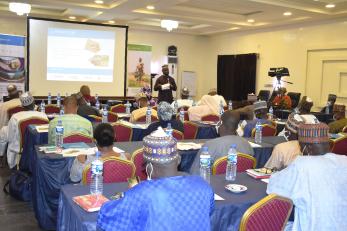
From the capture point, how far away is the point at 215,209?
95.6 inches

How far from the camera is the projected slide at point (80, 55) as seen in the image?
38.2 ft

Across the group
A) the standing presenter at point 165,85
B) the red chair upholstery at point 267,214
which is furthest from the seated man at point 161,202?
the standing presenter at point 165,85

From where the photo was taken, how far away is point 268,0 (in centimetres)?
873

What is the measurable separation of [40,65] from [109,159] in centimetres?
945

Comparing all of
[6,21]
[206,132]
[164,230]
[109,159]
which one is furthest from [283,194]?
[6,21]

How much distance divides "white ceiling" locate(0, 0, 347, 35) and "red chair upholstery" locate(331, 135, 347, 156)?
179 inches

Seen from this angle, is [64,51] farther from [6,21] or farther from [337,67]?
[337,67]

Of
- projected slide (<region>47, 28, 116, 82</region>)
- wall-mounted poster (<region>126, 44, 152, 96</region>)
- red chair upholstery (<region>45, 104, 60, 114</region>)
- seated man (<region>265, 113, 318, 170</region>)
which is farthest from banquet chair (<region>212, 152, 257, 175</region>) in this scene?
wall-mounted poster (<region>126, 44, 152, 96</region>)

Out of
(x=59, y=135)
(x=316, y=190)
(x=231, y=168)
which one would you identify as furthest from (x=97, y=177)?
(x=59, y=135)

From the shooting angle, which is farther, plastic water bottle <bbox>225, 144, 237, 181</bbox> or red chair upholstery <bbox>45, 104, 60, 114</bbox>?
red chair upholstery <bbox>45, 104, 60, 114</bbox>

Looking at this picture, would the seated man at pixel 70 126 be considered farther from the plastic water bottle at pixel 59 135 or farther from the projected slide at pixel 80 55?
the projected slide at pixel 80 55

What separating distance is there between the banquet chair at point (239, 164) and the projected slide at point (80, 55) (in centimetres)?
924

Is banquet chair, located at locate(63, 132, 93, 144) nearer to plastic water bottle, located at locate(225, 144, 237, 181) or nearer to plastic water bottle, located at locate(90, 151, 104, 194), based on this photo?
plastic water bottle, located at locate(90, 151, 104, 194)

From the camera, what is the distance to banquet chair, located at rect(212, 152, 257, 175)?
3.26 m
